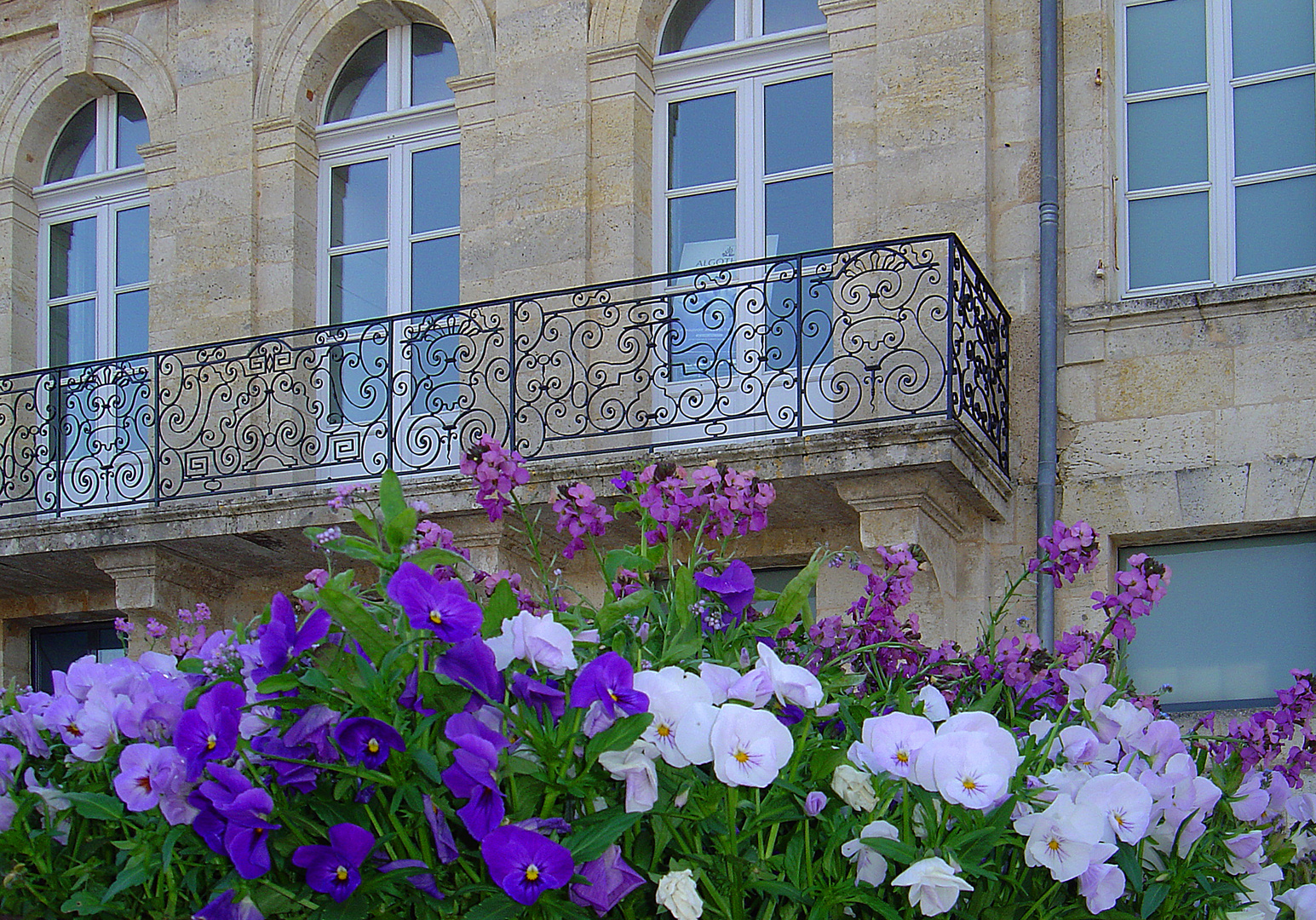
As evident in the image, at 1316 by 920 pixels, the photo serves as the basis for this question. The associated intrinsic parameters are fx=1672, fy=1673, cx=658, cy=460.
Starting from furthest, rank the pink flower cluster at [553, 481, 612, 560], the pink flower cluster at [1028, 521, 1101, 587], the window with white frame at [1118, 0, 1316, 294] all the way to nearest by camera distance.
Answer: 1. the window with white frame at [1118, 0, 1316, 294]
2. the pink flower cluster at [1028, 521, 1101, 587]
3. the pink flower cluster at [553, 481, 612, 560]

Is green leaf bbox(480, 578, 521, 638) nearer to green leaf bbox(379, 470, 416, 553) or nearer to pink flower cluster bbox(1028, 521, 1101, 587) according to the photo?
green leaf bbox(379, 470, 416, 553)

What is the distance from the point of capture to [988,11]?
8539 millimetres

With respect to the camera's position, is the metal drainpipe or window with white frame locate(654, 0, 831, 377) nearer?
the metal drainpipe

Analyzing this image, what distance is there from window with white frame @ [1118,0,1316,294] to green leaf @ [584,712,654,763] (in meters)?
6.93

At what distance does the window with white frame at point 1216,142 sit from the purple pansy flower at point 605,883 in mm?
6940

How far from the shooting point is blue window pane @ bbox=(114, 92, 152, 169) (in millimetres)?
11211

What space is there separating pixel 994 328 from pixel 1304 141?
1.79 metres

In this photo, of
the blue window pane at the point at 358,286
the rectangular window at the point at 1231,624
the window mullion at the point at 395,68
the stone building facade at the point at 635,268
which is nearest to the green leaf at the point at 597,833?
the stone building facade at the point at 635,268

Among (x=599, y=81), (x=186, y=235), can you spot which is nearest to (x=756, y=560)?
(x=599, y=81)

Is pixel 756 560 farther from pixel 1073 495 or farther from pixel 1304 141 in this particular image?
pixel 1304 141

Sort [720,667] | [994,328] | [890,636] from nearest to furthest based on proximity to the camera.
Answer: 1. [720,667]
2. [890,636]
3. [994,328]

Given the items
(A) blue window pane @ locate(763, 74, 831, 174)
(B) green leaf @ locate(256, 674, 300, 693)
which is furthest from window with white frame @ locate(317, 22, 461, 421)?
(B) green leaf @ locate(256, 674, 300, 693)

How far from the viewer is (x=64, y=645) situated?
430 inches

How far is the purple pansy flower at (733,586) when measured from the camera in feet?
7.98
